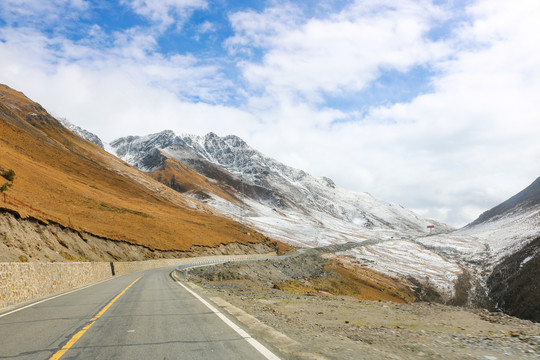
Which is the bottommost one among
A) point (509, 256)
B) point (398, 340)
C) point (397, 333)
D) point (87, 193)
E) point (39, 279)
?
point (509, 256)

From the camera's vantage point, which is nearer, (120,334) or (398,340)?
(120,334)

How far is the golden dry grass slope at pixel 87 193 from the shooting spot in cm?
6581

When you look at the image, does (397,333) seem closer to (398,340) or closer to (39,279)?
(398,340)

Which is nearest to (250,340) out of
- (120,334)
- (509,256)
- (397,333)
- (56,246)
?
(120,334)

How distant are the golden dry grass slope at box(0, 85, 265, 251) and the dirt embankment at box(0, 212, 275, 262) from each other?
1.76 meters

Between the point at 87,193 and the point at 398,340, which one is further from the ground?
the point at 87,193

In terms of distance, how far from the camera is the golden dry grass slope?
216 feet

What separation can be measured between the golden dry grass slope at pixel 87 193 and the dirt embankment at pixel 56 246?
1757 millimetres

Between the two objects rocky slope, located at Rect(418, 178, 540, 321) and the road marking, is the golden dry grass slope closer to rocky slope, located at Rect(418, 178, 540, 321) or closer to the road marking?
the road marking

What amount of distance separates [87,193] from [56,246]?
53.4 meters

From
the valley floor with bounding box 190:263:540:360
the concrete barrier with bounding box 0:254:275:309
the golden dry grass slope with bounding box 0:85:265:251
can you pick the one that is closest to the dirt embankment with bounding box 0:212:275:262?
the golden dry grass slope with bounding box 0:85:265:251

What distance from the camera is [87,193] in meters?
91.2

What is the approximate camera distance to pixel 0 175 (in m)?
59.8

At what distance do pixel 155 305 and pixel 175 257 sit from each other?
206ft
